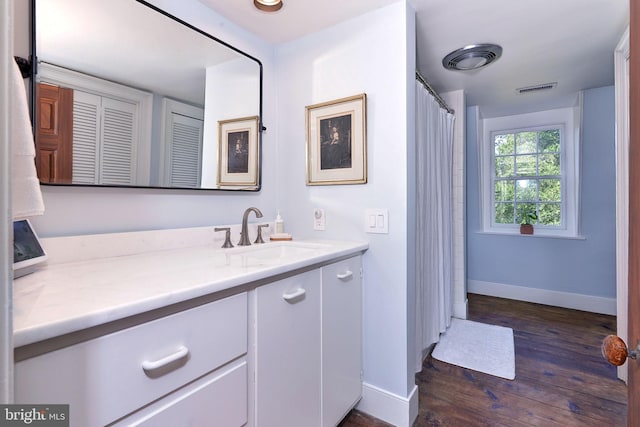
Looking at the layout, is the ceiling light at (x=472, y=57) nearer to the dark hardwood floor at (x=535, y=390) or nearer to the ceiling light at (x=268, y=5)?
the ceiling light at (x=268, y=5)

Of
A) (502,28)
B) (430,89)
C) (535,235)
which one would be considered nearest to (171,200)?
(430,89)

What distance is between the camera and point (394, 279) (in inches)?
60.6

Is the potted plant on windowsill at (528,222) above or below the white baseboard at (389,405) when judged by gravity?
above

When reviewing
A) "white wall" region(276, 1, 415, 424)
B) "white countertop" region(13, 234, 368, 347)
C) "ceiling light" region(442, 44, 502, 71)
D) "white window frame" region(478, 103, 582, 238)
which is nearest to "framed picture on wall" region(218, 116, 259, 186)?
"white wall" region(276, 1, 415, 424)

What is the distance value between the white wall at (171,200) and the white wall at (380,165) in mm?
319

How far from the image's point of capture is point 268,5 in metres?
1.54

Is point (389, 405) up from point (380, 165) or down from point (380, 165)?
down

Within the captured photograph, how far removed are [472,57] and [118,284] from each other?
2.46 metres

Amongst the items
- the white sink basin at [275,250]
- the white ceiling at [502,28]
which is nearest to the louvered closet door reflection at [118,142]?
the white sink basin at [275,250]

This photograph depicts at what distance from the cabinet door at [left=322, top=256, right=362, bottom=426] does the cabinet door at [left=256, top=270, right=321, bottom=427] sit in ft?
0.21

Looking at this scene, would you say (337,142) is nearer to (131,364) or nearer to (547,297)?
(131,364)

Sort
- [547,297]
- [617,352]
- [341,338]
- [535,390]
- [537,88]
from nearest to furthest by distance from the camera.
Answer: [617,352]
[341,338]
[535,390]
[537,88]
[547,297]

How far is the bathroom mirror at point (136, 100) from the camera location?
1.08 meters

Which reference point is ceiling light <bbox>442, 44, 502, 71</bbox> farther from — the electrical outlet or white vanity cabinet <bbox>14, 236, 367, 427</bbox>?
white vanity cabinet <bbox>14, 236, 367, 427</bbox>
